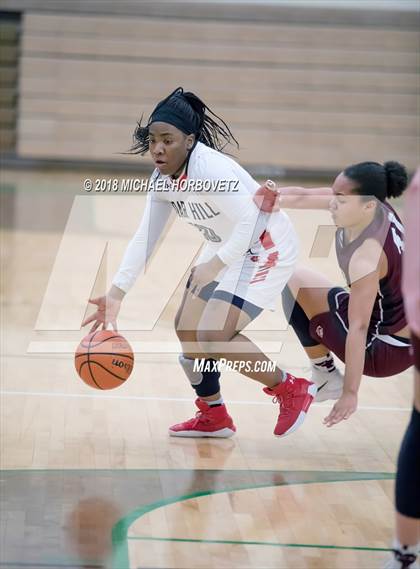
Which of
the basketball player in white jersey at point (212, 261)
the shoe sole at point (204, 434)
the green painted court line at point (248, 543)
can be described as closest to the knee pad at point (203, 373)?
the basketball player in white jersey at point (212, 261)

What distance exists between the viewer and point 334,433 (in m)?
4.35

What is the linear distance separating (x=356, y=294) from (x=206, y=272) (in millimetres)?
661

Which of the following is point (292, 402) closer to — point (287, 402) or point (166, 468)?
point (287, 402)

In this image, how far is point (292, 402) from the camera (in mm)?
4047

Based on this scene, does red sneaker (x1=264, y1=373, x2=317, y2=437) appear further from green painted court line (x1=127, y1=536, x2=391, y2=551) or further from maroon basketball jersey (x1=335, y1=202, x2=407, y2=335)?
green painted court line (x1=127, y1=536, x2=391, y2=551)

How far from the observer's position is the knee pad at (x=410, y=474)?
8.18 ft

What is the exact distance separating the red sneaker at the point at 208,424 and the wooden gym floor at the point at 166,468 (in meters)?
0.05

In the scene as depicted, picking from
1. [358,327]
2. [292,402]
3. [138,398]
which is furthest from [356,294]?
[138,398]

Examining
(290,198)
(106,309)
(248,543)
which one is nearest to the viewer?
(248,543)

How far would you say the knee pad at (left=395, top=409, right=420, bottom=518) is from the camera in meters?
2.49

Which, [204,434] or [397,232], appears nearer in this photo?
[397,232]

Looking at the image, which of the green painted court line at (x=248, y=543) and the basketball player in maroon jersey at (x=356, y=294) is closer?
the green painted court line at (x=248, y=543)

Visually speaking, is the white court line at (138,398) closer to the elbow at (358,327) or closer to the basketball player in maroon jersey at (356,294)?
the basketball player in maroon jersey at (356,294)

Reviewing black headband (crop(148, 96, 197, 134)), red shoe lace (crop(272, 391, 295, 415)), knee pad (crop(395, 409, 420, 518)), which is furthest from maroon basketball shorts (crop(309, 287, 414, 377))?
knee pad (crop(395, 409, 420, 518))
